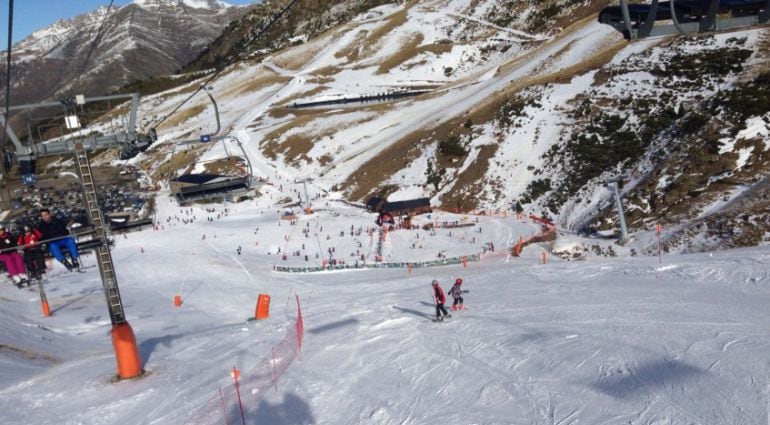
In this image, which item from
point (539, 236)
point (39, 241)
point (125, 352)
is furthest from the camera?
point (539, 236)

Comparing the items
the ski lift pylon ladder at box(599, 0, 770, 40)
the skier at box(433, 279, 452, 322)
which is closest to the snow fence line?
the skier at box(433, 279, 452, 322)

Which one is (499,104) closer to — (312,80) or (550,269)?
(550,269)

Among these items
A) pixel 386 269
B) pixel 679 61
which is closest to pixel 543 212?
pixel 386 269

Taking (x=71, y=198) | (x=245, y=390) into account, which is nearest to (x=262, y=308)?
(x=245, y=390)

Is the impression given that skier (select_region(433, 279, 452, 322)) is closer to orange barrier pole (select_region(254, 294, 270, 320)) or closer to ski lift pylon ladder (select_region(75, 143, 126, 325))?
orange barrier pole (select_region(254, 294, 270, 320))

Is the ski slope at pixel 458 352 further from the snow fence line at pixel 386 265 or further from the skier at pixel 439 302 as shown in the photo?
the snow fence line at pixel 386 265

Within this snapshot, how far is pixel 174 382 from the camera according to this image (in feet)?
41.9

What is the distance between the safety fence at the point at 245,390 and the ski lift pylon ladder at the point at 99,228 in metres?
3.23

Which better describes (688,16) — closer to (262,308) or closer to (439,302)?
(439,302)

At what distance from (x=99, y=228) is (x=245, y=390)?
475 centimetres

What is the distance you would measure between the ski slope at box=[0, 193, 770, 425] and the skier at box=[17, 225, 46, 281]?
8.28 ft

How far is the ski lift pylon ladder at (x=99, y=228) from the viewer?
12.5 m

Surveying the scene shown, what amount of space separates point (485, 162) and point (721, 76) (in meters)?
20.0

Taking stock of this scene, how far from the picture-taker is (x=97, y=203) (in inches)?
498
